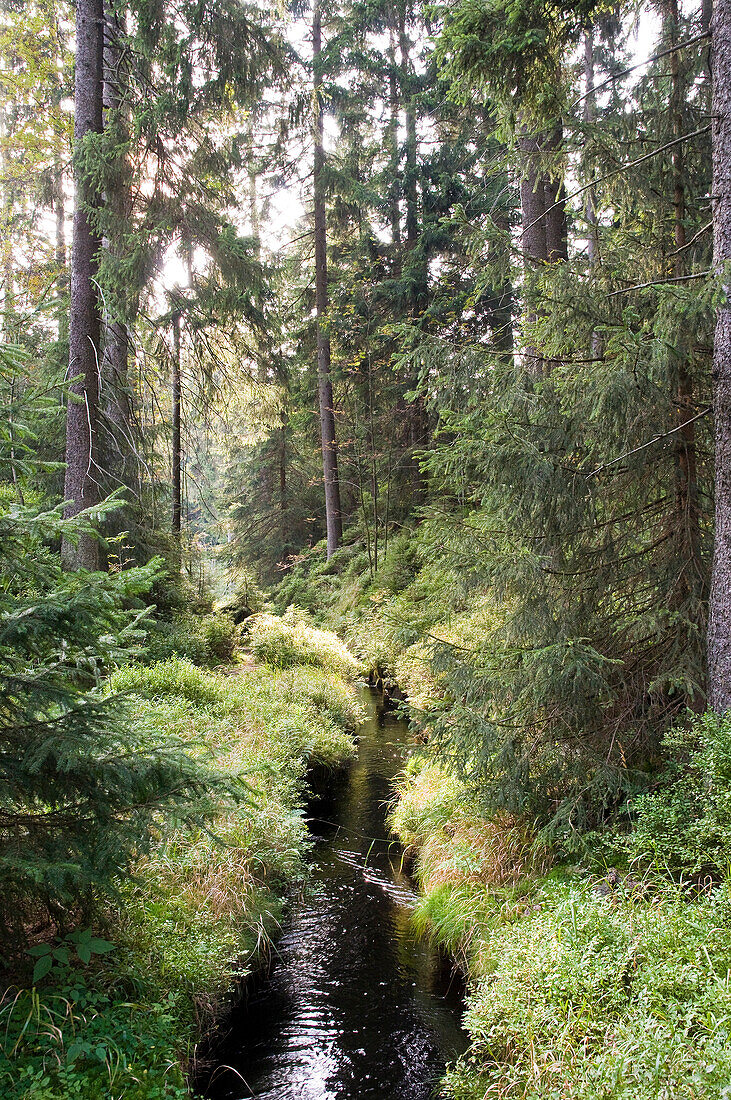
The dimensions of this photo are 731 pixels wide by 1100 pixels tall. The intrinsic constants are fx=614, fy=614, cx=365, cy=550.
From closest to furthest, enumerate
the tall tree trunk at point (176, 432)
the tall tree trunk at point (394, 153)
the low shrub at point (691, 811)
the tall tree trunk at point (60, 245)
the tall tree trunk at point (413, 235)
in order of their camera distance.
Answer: the low shrub at point (691, 811)
the tall tree trunk at point (176, 432)
the tall tree trunk at point (60, 245)
the tall tree trunk at point (413, 235)
the tall tree trunk at point (394, 153)

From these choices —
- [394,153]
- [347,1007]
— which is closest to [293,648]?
[347,1007]

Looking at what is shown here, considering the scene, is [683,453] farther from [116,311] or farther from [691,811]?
[116,311]

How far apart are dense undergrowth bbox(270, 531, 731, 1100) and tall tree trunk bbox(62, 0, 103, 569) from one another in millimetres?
4519

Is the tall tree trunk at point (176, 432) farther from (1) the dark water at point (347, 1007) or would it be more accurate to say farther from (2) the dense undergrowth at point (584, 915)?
(1) the dark water at point (347, 1007)

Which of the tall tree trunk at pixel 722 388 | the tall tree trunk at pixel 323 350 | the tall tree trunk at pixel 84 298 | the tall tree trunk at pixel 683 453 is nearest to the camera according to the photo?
the tall tree trunk at pixel 722 388

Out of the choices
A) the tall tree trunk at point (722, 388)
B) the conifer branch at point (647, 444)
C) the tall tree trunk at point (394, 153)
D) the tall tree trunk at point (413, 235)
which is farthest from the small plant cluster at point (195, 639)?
the tall tree trunk at point (394, 153)

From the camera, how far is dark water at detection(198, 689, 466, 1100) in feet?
11.7

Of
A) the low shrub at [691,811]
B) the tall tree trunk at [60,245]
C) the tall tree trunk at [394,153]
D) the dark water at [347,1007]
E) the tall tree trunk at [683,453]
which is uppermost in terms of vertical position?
the tall tree trunk at [394,153]

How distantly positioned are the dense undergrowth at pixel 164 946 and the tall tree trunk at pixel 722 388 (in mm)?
2956

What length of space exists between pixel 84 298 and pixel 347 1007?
741 centimetres

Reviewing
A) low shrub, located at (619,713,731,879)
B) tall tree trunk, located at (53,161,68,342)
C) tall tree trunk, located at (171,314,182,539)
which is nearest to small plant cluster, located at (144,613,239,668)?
tall tree trunk, located at (171,314,182,539)

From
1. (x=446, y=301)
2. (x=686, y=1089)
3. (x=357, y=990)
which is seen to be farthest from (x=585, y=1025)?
(x=446, y=301)

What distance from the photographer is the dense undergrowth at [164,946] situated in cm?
268

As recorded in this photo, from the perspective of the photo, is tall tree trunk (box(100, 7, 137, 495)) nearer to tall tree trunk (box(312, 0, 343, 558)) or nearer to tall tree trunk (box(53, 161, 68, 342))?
tall tree trunk (box(53, 161, 68, 342))
